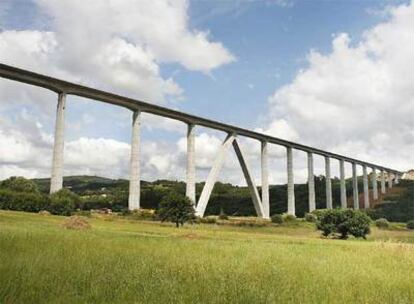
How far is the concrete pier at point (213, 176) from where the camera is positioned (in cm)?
8444

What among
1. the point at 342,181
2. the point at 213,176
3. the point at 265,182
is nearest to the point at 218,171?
the point at 213,176

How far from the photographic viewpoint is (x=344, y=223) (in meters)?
51.3

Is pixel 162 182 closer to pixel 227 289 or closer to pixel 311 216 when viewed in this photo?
pixel 311 216

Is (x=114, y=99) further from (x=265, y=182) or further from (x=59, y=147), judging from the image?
(x=265, y=182)

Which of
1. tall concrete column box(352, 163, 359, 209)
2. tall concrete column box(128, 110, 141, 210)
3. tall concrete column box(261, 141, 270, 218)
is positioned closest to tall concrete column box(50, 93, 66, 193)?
tall concrete column box(128, 110, 141, 210)

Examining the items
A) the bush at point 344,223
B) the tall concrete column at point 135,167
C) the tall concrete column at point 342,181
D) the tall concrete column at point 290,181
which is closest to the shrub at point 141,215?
the tall concrete column at point 135,167

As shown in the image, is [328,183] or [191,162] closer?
[191,162]

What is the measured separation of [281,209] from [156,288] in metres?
134

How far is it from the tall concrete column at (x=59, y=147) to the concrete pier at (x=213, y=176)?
90.7ft

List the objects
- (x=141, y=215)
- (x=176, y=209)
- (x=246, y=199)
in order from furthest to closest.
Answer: (x=246, y=199)
(x=141, y=215)
(x=176, y=209)

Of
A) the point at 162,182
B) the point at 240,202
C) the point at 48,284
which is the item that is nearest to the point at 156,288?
the point at 48,284

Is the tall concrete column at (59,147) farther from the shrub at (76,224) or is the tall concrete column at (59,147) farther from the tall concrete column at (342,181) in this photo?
the tall concrete column at (342,181)

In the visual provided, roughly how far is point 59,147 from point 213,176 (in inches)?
1240

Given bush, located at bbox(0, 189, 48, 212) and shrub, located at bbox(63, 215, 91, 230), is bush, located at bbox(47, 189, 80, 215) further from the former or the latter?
shrub, located at bbox(63, 215, 91, 230)
